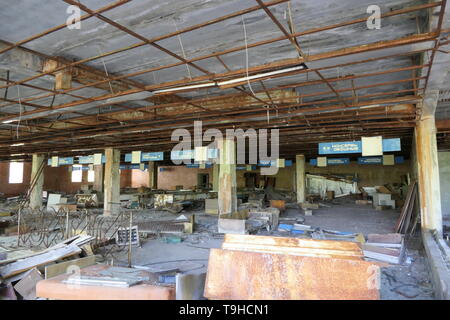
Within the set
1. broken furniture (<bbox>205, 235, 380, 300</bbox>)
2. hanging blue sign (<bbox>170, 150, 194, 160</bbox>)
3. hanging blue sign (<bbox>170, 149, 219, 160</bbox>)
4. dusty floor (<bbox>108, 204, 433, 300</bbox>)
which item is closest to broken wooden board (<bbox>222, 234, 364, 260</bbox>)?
broken furniture (<bbox>205, 235, 380, 300</bbox>)

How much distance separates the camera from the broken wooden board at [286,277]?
10.2ft

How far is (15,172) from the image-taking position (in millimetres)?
26234

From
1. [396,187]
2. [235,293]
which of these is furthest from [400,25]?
[396,187]

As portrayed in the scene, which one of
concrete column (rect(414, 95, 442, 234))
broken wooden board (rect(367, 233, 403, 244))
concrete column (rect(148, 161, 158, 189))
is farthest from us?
concrete column (rect(148, 161, 158, 189))

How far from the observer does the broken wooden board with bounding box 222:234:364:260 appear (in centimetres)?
339

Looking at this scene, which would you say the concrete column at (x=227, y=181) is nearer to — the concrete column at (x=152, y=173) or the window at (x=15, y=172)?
the concrete column at (x=152, y=173)

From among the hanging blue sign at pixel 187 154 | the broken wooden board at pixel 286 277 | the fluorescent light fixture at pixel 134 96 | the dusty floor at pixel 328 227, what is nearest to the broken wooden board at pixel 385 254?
the dusty floor at pixel 328 227

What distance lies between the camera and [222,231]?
30.8 feet

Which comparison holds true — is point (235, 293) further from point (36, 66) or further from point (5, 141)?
point (5, 141)

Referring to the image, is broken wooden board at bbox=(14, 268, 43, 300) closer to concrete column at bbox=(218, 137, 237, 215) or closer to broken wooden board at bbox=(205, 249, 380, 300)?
broken wooden board at bbox=(205, 249, 380, 300)

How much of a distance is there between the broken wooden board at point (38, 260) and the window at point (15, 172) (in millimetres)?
25534

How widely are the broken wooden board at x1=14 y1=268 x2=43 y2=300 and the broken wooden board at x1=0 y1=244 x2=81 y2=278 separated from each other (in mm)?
361
